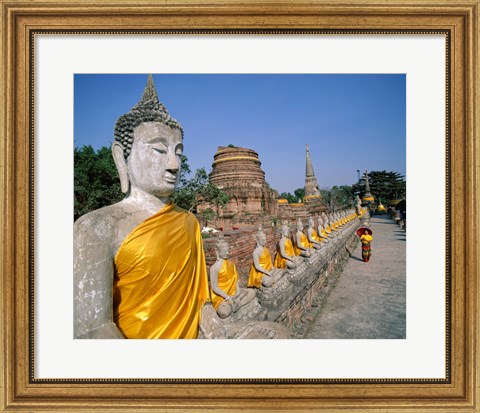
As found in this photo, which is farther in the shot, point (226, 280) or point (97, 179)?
point (97, 179)

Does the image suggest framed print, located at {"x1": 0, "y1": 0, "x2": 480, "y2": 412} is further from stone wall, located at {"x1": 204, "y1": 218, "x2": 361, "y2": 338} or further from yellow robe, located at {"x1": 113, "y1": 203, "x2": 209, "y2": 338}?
stone wall, located at {"x1": 204, "y1": 218, "x2": 361, "y2": 338}

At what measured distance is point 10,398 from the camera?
5.90 feet

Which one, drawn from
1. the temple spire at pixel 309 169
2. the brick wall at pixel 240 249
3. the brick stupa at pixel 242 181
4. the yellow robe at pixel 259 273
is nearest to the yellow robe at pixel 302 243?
the brick wall at pixel 240 249

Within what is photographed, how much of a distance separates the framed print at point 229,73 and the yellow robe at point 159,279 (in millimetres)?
278

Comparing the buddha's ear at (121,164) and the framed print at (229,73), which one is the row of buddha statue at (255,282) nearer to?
the framed print at (229,73)

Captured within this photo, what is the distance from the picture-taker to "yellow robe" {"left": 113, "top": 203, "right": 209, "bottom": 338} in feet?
4.66

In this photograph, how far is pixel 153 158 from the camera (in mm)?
1530

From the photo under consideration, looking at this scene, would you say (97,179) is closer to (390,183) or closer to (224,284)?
(224,284)

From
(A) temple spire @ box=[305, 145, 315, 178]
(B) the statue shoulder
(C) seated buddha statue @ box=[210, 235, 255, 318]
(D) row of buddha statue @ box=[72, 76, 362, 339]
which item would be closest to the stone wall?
(C) seated buddha statue @ box=[210, 235, 255, 318]

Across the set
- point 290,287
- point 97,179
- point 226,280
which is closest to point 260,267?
point 290,287

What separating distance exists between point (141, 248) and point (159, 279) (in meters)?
0.22

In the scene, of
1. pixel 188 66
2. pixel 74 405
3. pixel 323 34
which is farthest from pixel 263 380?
pixel 323 34

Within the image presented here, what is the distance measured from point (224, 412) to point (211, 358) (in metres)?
0.35

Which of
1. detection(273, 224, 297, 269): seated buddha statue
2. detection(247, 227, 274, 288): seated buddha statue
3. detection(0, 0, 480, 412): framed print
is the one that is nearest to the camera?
detection(0, 0, 480, 412): framed print
